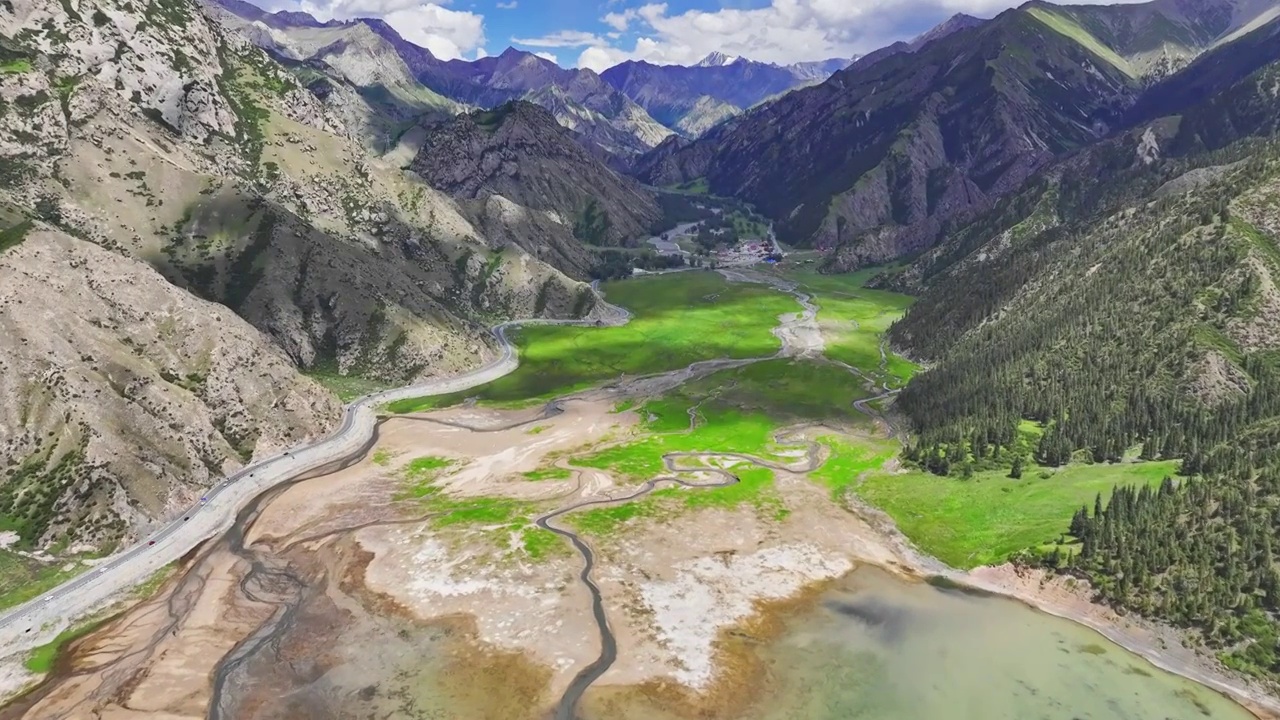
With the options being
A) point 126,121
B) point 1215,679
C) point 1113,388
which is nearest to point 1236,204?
point 1113,388

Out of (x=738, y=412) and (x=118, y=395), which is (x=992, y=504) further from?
(x=118, y=395)

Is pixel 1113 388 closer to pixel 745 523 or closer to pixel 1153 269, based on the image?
pixel 1153 269

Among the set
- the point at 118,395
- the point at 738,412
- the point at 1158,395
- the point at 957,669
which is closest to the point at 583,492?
the point at 738,412

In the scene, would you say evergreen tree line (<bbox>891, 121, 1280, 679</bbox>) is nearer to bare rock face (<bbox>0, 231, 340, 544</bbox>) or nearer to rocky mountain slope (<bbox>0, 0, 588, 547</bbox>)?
bare rock face (<bbox>0, 231, 340, 544</bbox>)

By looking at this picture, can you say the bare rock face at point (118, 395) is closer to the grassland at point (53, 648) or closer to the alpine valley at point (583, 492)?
the alpine valley at point (583, 492)

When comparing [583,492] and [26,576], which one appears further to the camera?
[583,492]

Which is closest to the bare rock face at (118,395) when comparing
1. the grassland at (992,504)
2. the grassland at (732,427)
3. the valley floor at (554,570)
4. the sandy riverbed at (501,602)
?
the valley floor at (554,570)
